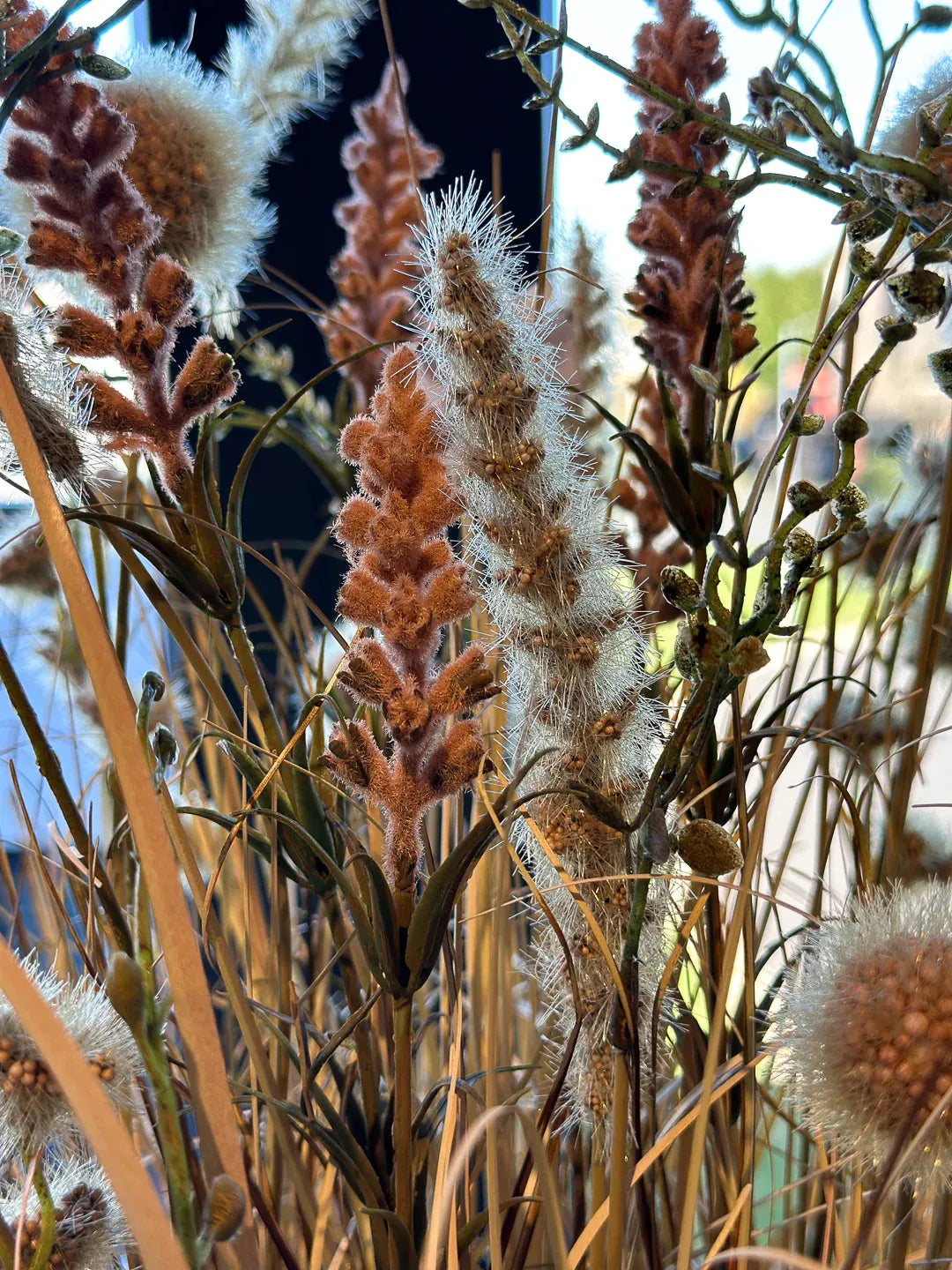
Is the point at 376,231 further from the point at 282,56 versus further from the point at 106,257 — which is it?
the point at 106,257

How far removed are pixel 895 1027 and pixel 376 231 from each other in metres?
0.37

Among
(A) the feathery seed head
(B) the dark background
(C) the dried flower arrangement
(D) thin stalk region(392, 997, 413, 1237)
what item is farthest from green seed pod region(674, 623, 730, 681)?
(B) the dark background

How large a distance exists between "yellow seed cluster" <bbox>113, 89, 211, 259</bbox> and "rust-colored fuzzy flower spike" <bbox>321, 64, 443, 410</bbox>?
0.27 feet

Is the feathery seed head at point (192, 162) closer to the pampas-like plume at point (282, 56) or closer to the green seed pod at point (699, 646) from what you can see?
the pampas-like plume at point (282, 56)

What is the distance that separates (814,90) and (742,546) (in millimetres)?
92

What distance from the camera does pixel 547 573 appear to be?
0.87 feet

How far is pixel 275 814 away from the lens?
0.25 metres

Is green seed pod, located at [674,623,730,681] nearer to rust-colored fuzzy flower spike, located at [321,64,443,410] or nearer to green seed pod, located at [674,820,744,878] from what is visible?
green seed pod, located at [674,820,744,878]

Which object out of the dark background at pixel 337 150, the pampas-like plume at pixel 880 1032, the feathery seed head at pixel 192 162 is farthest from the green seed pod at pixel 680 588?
the dark background at pixel 337 150

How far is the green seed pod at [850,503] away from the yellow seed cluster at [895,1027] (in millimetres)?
108

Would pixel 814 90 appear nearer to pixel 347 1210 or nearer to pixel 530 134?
pixel 347 1210

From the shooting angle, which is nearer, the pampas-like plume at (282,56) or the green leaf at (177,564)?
the green leaf at (177,564)

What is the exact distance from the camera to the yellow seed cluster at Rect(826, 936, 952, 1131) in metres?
0.23

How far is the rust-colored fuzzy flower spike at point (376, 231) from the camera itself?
46cm
